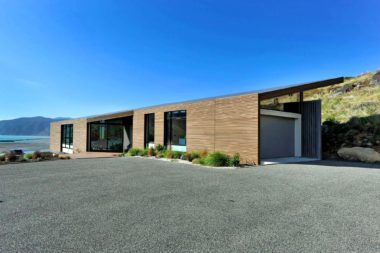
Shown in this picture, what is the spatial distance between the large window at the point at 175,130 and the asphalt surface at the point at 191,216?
691 centimetres

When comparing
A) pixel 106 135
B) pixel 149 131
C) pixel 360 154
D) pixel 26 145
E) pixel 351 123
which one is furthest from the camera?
pixel 26 145

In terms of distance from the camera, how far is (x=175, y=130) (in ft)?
44.2

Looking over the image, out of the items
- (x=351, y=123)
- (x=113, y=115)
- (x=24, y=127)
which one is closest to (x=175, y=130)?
(x=113, y=115)

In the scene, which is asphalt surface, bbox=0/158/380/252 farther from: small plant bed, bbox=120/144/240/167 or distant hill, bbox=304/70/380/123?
distant hill, bbox=304/70/380/123

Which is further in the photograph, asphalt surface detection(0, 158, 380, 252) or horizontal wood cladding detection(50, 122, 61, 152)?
horizontal wood cladding detection(50, 122, 61, 152)

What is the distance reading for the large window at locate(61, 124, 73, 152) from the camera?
21797 millimetres

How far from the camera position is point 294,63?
55.7ft

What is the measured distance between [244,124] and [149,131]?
7835 mm

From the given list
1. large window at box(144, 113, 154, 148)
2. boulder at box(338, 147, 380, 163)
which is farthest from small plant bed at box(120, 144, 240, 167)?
boulder at box(338, 147, 380, 163)

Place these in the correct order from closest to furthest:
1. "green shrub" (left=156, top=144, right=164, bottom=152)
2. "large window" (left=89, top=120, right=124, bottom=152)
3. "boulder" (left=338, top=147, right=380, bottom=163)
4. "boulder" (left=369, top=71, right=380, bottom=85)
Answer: "boulder" (left=338, top=147, right=380, bottom=163) → "green shrub" (left=156, top=144, right=164, bottom=152) → "large window" (left=89, top=120, right=124, bottom=152) → "boulder" (left=369, top=71, right=380, bottom=85)

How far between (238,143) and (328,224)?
664 cm

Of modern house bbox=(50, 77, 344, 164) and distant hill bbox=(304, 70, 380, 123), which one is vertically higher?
distant hill bbox=(304, 70, 380, 123)

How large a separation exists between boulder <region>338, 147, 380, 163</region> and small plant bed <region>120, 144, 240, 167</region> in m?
6.29

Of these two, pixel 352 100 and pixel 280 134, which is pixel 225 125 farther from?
pixel 352 100
